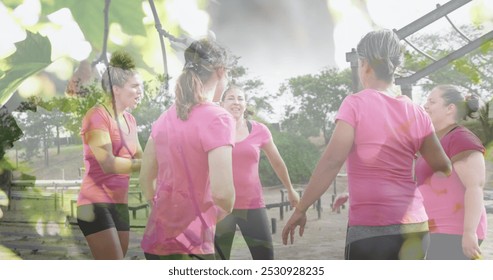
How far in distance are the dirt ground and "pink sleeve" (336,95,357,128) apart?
17cm

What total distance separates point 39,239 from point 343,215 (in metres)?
1.05

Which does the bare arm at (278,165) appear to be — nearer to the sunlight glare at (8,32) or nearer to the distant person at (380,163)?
the distant person at (380,163)

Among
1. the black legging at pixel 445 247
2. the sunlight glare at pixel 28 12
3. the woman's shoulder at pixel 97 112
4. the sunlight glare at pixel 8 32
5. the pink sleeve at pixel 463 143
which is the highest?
the sunlight glare at pixel 28 12

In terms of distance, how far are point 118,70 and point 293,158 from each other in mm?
649

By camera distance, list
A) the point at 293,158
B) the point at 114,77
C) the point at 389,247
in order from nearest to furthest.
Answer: the point at 389,247 < the point at 293,158 < the point at 114,77

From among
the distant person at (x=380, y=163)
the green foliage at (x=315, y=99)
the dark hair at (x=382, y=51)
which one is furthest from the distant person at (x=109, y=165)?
the dark hair at (x=382, y=51)

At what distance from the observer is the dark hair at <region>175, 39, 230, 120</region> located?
1887mm

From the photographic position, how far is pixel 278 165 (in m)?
2.01

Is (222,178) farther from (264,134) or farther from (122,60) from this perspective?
(122,60)

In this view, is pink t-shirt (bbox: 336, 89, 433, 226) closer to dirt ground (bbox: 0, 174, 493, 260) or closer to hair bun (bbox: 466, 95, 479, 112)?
dirt ground (bbox: 0, 174, 493, 260)

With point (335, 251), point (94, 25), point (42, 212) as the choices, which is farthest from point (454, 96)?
point (42, 212)

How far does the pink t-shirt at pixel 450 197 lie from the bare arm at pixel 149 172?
2.66 feet

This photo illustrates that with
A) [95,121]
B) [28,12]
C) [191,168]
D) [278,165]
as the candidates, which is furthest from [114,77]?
[278,165]

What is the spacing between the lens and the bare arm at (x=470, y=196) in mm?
1975
